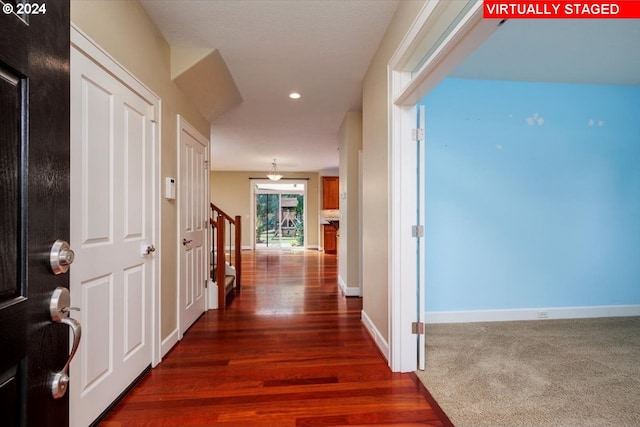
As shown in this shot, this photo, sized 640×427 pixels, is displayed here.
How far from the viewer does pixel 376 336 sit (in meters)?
2.49

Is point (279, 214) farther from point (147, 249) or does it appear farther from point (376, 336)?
point (147, 249)

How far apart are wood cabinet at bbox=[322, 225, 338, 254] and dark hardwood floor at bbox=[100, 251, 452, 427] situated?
4.91m

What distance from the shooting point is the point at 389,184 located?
2117 mm

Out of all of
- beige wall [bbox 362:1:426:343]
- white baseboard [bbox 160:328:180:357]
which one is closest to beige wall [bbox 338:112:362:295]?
beige wall [bbox 362:1:426:343]

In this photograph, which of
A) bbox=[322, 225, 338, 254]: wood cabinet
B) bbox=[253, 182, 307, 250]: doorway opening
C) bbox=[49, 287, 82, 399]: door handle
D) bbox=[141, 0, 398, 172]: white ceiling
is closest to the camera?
bbox=[49, 287, 82, 399]: door handle

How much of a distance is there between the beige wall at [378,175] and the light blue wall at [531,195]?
25.7 inches

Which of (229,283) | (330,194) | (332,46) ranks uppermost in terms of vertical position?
(332,46)

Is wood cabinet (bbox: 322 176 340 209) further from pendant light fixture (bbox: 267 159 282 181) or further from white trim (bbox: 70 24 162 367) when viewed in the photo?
white trim (bbox: 70 24 162 367)

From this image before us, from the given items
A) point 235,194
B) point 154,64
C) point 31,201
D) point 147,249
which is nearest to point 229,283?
point 147,249

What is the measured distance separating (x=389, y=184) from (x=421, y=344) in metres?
1.18

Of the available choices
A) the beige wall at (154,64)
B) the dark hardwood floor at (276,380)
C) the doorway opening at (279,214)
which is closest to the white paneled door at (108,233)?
the beige wall at (154,64)

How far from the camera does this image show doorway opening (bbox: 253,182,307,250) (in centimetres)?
939

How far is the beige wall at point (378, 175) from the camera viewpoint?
216cm

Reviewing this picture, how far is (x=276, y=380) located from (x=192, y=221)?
1.75 m
